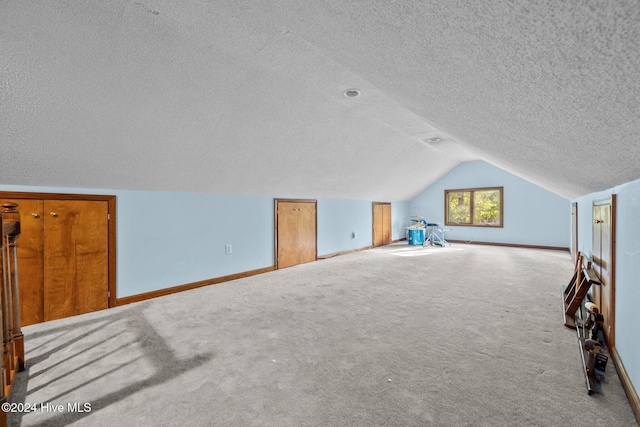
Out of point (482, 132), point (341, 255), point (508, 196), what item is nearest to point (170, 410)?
point (482, 132)

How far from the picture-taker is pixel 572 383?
1.82m

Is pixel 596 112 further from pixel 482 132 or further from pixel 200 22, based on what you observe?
pixel 200 22

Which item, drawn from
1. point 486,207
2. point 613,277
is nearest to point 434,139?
point 613,277

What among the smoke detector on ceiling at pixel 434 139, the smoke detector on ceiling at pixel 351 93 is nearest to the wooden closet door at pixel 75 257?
the smoke detector on ceiling at pixel 351 93

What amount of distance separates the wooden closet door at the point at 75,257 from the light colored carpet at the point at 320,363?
22cm

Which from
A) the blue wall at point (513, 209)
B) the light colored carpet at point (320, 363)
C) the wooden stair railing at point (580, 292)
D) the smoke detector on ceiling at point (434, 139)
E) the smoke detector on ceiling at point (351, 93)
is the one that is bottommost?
the light colored carpet at point (320, 363)

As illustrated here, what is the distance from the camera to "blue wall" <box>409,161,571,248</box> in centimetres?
736

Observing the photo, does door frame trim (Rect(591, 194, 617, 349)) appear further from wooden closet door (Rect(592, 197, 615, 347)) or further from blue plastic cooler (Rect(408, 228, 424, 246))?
blue plastic cooler (Rect(408, 228, 424, 246))

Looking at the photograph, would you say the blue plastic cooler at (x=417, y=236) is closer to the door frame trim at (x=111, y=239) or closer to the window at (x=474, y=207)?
the window at (x=474, y=207)

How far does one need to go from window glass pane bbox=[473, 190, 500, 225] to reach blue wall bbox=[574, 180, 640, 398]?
271 inches

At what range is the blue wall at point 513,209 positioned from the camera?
7363 millimetres

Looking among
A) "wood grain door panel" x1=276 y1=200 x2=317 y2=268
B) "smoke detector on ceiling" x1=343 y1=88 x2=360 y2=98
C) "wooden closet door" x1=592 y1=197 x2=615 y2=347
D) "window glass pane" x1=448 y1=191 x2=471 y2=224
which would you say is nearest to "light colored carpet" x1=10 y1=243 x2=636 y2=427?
"wooden closet door" x1=592 y1=197 x2=615 y2=347

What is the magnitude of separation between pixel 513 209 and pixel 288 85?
309 inches

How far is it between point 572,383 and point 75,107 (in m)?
4.16
